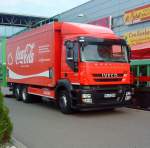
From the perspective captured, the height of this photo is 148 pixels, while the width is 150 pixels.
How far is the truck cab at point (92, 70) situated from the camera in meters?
13.1

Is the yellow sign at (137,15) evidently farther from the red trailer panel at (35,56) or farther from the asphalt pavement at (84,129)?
the asphalt pavement at (84,129)

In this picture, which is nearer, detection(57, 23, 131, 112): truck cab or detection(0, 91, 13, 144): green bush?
detection(0, 91, 13, 144): green bush

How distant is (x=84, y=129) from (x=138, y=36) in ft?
47.7

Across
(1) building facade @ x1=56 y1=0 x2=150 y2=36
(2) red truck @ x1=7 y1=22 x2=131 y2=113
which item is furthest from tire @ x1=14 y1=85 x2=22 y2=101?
(1) building facade @ x1=56 y1=0 x2=150 y2=36

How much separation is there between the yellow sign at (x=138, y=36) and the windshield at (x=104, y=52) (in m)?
9.25

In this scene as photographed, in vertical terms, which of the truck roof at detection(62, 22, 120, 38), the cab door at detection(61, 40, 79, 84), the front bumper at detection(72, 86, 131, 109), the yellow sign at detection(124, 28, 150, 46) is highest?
the yellow sign at detection(124, 28, 150, 46)

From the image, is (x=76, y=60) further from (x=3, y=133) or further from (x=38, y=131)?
(x=3, y=133)

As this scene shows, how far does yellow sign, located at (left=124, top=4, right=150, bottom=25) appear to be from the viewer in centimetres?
2303

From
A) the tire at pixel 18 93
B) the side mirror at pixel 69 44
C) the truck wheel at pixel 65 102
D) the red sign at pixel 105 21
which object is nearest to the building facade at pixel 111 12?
the red sign at pixel 105 21

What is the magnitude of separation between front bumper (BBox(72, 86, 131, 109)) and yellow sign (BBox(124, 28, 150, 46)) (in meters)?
9.96

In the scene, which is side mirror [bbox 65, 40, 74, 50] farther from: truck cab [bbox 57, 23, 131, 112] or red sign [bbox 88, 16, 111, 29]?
red sign [bbox 88, 16, 111, 29]

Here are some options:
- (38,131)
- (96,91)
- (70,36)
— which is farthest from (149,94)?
(38,131)

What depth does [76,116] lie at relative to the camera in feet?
44.3

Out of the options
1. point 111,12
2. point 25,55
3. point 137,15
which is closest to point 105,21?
point 111,12
